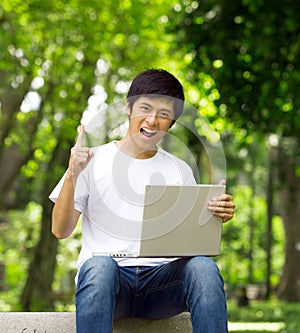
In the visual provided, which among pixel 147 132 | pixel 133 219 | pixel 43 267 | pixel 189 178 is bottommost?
pixel 43 267

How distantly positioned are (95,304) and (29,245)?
719 inches

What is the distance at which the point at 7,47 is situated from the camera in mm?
13656

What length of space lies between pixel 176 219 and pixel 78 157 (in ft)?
1.46

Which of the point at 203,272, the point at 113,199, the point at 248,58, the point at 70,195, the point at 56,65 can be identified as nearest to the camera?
the point at 203,272

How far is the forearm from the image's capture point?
135 inches

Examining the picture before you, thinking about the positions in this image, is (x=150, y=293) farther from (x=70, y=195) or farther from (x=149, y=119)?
(x=149, y=119)

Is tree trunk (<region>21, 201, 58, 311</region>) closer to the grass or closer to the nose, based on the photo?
the grass

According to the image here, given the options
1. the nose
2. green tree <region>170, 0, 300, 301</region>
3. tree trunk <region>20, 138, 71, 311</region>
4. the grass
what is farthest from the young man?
tree trunk <region>20, 138, 71, 311</region>

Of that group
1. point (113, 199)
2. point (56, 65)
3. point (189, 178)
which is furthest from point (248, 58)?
point (113, 199)

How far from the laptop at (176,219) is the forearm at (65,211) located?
11.7 inches

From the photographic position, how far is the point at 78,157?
3.40m

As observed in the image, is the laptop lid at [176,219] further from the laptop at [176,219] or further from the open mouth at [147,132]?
the open mouth at [147,132]

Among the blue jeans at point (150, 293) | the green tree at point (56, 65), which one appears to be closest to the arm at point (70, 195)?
the blue jeans at point (150, 293)

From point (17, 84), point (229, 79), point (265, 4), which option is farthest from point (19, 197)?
point (265, 4)
